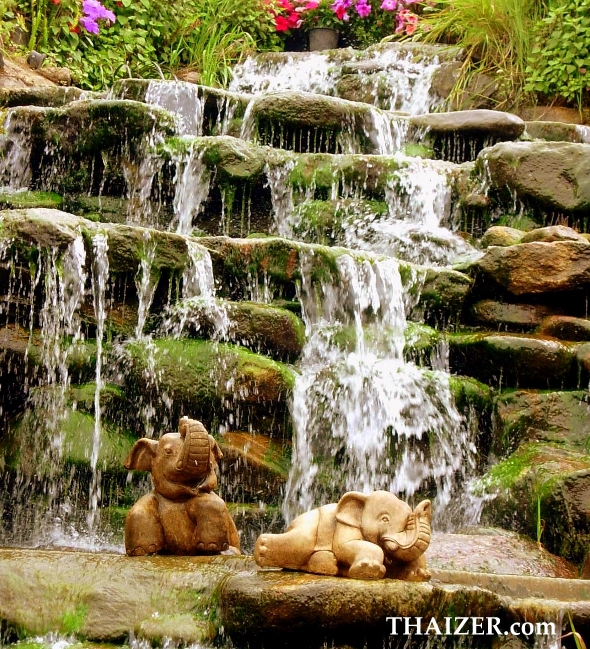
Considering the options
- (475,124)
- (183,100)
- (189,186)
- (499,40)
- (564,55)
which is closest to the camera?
(189,186)

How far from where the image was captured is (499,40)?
12383 mm

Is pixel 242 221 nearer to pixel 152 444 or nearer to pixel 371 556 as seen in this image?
pixel 152 444

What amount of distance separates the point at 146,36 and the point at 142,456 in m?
9.73

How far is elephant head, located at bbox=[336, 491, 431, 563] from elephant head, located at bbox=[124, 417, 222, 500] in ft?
2.52

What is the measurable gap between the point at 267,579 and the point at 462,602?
67 cm

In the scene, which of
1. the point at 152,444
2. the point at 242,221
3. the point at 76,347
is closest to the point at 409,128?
the point at 242,221

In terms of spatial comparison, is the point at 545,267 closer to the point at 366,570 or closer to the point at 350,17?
the point at 366,570

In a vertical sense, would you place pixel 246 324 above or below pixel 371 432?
above

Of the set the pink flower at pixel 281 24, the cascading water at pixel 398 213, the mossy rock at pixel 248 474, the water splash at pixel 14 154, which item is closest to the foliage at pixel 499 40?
the pink flower at pixel 281 24

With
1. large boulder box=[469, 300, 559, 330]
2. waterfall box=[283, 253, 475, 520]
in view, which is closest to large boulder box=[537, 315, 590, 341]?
large boulder box=[469, 300, 559, 330]

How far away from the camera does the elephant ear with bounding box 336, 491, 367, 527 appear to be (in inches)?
148

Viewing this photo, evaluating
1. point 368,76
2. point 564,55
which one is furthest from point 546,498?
point 368,76

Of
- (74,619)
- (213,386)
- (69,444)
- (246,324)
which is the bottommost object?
(74,619)

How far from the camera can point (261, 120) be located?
400 inches
